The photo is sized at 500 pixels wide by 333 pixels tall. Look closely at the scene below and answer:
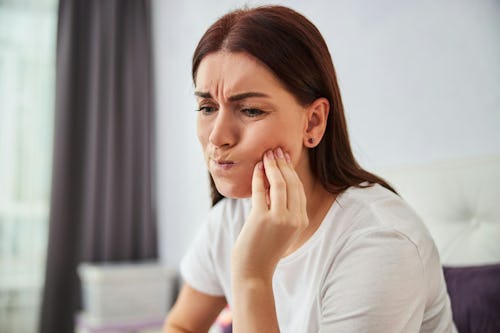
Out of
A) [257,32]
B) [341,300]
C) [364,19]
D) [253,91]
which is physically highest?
[364,19]

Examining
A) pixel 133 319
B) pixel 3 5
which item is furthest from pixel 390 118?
pixel 3 5

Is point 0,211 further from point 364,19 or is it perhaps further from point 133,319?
point 364,19

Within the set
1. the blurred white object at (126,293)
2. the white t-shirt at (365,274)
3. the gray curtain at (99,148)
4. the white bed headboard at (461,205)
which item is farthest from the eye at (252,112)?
the gray curtain at (99,148)

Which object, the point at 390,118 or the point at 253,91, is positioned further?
the point at 390,118

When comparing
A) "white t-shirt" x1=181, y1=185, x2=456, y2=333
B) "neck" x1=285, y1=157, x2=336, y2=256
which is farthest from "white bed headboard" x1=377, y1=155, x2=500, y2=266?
"neck" x1=285, y1=157, x2=336, y2=256

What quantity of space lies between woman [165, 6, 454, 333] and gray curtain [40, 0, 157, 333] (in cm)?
238

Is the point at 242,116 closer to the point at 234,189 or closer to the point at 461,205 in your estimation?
the point at 234,189

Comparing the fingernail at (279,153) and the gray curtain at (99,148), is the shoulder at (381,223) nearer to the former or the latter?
the fingernail at (279,153)

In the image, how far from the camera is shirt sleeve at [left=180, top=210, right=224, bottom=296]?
49.6 inches

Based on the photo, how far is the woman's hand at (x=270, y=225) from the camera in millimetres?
864

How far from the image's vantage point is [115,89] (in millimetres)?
3410

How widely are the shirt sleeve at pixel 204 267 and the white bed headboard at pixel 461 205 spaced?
0.65 metres

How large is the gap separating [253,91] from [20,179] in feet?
8.37

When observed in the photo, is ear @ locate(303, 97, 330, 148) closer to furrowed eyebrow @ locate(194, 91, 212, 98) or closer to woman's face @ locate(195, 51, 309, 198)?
woman's face @ locate(195, 51, 309, 198)
